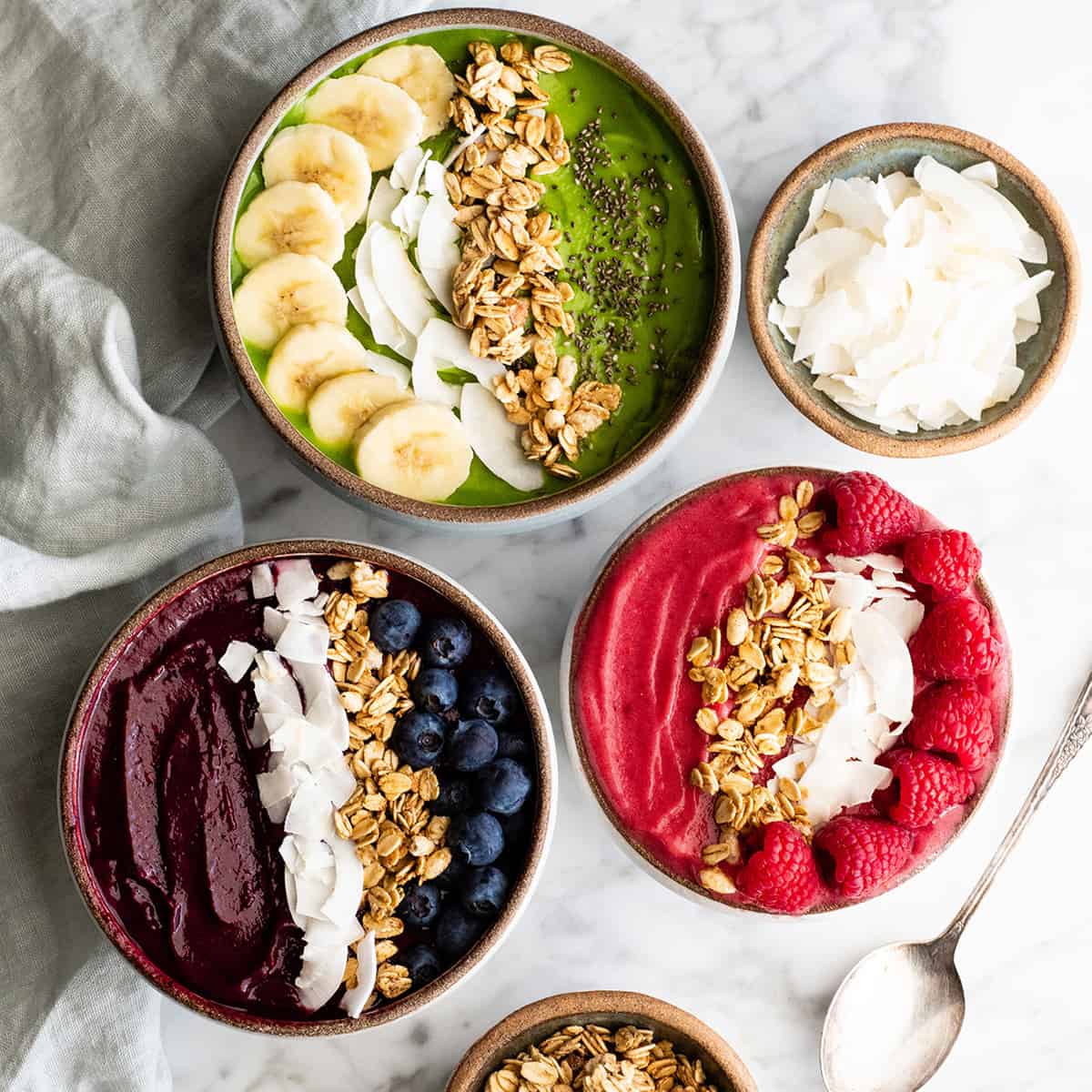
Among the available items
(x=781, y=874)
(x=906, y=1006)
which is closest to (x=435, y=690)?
(x=781, y=874)

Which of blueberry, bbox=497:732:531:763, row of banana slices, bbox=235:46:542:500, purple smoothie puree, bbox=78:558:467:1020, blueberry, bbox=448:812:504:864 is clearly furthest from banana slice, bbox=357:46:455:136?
blueberry, bbox=448:812:504:864

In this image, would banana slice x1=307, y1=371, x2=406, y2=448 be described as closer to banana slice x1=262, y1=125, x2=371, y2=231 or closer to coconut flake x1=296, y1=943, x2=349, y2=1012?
banana slice x1=262, y1=125, x2=371, y2=231

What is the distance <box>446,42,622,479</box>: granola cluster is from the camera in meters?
1.62

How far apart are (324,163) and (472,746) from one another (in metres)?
0.80

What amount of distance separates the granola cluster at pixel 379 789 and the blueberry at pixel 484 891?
0.14 ft

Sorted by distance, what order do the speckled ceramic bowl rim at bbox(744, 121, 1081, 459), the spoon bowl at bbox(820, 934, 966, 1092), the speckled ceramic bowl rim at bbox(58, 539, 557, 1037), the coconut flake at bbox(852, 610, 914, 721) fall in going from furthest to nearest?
the spoon bowl at bbox(820, 934, 966, 1092) < the speckled ceramic bowl rim at bbox(744, 121, 1081, 459) < the coconut flake at bbox(852, 610, 914, 721) < the speckled ceramic bowl rim at bbox(58, 539, 557, 1037)

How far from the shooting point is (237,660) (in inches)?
61.5

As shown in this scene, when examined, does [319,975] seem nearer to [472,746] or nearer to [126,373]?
[472,746]

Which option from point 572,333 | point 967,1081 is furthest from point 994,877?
point 572,333

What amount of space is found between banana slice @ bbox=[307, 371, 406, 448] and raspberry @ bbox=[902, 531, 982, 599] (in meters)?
0.73

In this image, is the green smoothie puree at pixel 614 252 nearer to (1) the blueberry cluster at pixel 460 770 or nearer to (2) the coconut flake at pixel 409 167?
(2) the coconut flake at pixel 409 167

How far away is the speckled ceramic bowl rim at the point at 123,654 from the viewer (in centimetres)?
153

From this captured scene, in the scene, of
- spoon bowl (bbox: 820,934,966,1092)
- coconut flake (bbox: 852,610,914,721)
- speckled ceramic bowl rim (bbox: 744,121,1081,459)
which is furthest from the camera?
spoon bowl (bbox: 820,934,966,1092)

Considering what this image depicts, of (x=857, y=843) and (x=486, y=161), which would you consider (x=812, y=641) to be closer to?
(x=857, y=843)
